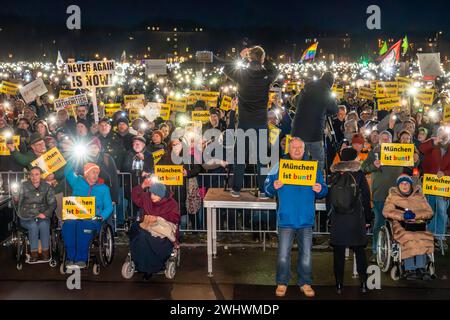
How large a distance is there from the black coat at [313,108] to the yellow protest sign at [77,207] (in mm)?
3243

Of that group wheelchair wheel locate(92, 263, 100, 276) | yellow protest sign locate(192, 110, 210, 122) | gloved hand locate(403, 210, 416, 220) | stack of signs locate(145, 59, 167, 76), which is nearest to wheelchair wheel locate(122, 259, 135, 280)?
wheelchair wheel locate(92, 263, 100, 276)

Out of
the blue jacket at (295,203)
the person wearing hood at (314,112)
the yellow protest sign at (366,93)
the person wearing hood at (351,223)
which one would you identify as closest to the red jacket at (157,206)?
the blue jacket at (295,203)

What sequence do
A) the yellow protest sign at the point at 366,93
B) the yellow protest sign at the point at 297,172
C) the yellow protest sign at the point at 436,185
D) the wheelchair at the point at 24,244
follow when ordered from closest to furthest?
the yellow protest sign at the point at 297,172
the wheelchair at the point at 24,244
the yellow protest sign at the point at 436,185
the yellow protest sign at the point at 366,93

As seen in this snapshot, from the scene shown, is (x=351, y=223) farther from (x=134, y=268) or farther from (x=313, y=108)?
(x=134, y=268)

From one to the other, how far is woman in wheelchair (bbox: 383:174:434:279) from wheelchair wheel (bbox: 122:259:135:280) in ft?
12.4

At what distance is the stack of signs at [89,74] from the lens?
1414cm

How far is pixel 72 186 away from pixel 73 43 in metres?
95.9

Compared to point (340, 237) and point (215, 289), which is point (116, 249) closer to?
point (215, 289)

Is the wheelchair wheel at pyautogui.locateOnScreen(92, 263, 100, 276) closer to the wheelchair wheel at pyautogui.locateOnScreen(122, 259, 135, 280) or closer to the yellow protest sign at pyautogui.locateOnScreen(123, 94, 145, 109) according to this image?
the wheelchair wheel at pyautogui.locateOnScreen(122, 259, 135, 280)

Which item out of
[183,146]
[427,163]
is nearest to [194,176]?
[183,146]

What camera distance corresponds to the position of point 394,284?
886 centimetres

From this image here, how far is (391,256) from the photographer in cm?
928

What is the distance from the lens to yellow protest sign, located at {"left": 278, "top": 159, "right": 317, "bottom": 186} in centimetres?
795

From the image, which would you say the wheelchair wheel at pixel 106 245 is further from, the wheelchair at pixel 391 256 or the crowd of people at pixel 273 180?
the wheelchair at pixel 391 256
